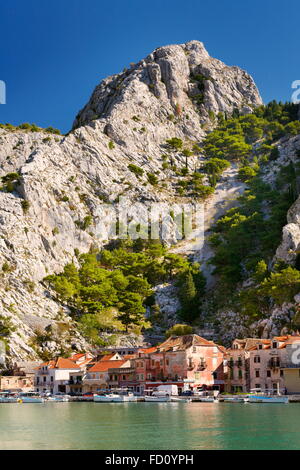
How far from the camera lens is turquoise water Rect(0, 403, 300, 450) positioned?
31734 mm

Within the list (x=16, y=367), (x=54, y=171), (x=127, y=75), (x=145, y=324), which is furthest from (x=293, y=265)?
(x=127, y=75)

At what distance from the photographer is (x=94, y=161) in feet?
433

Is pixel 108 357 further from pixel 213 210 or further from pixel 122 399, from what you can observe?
pixel 213 210

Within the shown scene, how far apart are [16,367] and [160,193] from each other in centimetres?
6350

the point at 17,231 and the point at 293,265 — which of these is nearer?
the point at 293,265

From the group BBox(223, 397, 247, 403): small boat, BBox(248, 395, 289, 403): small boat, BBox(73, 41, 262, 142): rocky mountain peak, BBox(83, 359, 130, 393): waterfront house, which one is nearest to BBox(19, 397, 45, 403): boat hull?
BBox(83, 359, 130, 393): waterfront house

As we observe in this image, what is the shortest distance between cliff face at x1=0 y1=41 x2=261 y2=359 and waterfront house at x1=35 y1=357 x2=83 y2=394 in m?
3.82

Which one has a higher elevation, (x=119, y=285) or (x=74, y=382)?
(x=119, y=285)

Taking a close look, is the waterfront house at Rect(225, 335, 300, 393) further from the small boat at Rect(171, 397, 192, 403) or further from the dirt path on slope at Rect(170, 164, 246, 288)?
the dirt path on slope at Rect(170, 164, 246, 288)

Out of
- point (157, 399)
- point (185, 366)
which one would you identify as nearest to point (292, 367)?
point (185, 366)

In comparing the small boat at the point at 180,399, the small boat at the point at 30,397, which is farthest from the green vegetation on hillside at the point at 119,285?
the small boat at the point at 180,399

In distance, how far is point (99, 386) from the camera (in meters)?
79.6

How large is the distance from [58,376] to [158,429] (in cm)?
4552
